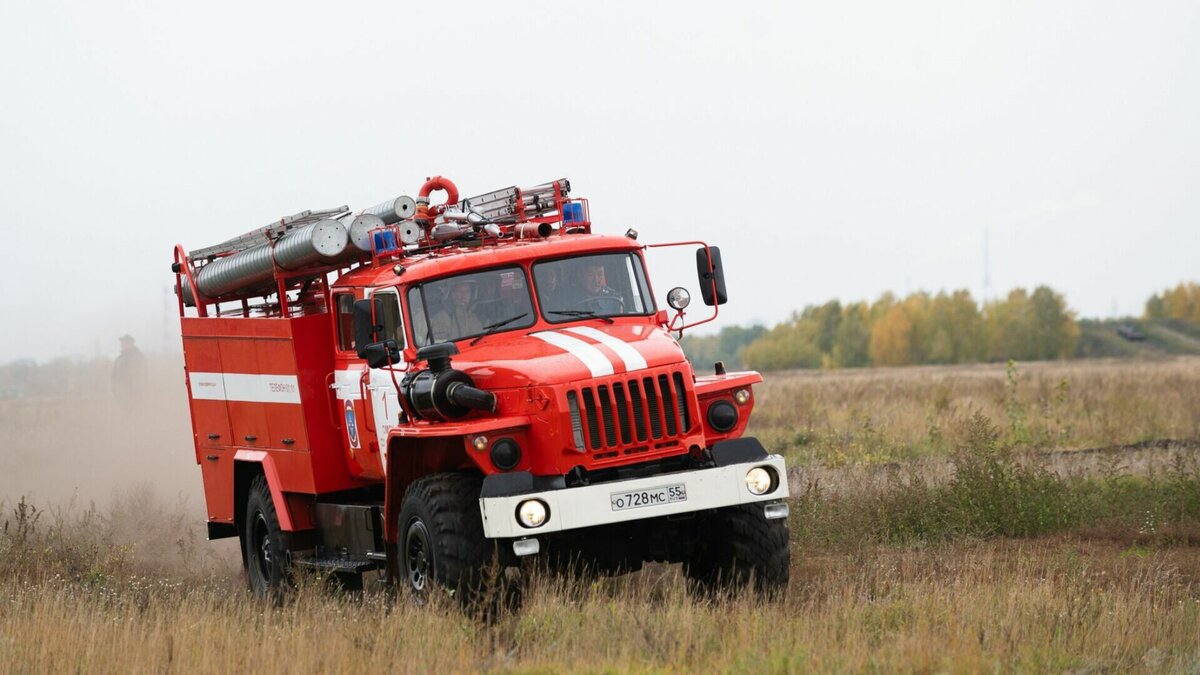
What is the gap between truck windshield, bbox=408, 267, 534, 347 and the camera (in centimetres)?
1207

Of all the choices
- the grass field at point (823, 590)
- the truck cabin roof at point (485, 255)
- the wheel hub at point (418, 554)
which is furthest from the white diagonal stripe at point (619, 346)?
the wheel hub at point (418, 554)

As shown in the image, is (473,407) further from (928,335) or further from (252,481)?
(928,335)

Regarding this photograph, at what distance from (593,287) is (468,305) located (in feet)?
3.31

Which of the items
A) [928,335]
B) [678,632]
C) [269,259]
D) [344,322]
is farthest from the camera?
[928,335]

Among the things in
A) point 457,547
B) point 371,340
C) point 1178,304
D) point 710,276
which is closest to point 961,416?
point 710,276

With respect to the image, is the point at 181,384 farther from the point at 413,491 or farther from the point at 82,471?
the point at 413,491

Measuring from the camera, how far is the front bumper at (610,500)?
1038 centimetres

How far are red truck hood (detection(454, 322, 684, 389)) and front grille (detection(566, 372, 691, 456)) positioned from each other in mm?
115

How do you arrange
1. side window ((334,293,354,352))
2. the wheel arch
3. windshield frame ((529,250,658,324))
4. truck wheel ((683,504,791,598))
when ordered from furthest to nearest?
1. the wheel arch
2. side window ((334,293,354,352))
3. windshield frame ((529,250,658,324))
4. truck wheel ((683,504,791,598))

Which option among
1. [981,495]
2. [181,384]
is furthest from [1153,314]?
[981,495]

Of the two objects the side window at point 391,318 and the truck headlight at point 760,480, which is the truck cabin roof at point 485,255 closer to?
the side window at point 391,318

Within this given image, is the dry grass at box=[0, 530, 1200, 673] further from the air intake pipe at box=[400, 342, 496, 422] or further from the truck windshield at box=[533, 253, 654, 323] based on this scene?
the truck windshield at box=[533, 253, 654, 323]

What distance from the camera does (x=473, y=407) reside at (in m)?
11.1

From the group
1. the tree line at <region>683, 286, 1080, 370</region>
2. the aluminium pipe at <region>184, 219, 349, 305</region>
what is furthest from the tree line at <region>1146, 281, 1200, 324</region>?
the aluminium pipe at <region>184, 219, 349, 305</region>
